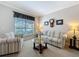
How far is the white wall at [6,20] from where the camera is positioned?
4.50 metres

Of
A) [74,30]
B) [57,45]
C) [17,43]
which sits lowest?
[57,45]

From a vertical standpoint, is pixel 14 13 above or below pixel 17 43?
above

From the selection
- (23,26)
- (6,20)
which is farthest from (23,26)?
(6,20)

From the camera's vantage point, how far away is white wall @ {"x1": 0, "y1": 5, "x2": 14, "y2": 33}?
4.50 m

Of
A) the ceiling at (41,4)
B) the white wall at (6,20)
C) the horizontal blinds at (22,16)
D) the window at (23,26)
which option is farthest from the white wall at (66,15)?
the white wall at (6,20)

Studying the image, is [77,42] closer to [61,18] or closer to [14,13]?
[61,18]

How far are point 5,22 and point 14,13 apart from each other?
3.16ft

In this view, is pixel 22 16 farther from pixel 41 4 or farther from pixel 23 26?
pixel 41 4

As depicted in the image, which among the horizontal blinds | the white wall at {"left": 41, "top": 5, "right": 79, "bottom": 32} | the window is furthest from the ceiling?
the window

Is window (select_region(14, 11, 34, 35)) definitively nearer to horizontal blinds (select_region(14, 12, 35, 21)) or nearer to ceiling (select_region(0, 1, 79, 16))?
horizontal blinds (select_region(14, 12, 35, 21))

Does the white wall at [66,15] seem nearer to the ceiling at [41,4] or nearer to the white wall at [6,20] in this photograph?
the ceiling at [41,4]

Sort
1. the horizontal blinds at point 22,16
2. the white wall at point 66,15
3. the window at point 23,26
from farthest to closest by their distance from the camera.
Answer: the window at point 23,26
the horizontal blinds at point 22,16
the white wall at point 66,15

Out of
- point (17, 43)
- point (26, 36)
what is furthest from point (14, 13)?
point (17, 43)

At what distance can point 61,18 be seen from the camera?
211 inches
